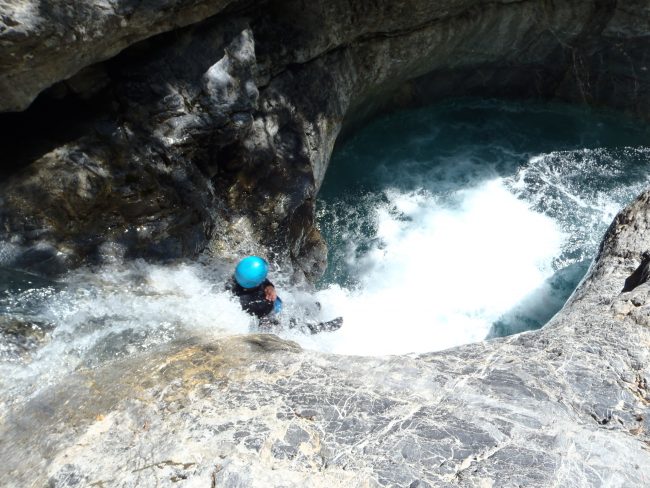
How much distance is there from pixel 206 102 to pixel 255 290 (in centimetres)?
211

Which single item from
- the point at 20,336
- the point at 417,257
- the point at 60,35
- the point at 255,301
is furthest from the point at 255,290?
the point at 417,257

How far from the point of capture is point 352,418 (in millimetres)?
3674

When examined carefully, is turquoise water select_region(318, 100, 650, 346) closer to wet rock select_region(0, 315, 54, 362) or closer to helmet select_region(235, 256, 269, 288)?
helmet select_region(235, 256, 269, 288)

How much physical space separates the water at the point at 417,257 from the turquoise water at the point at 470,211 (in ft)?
0.07

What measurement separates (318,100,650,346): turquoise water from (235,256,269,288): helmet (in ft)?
5.81

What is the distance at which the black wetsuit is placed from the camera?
5953 mm

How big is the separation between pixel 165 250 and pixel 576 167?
7107mm

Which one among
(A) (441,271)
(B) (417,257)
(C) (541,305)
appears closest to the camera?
(C) (541,305)

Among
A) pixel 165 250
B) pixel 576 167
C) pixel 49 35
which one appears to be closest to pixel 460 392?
pixel 165 250

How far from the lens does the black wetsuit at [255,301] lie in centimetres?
595

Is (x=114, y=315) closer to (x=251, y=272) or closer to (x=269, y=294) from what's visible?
(x=251, y=272)

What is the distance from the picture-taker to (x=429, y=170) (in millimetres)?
9531

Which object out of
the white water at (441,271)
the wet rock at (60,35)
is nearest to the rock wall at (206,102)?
the wet rock at (60,35)

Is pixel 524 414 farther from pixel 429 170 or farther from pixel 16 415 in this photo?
pixel 429 170
